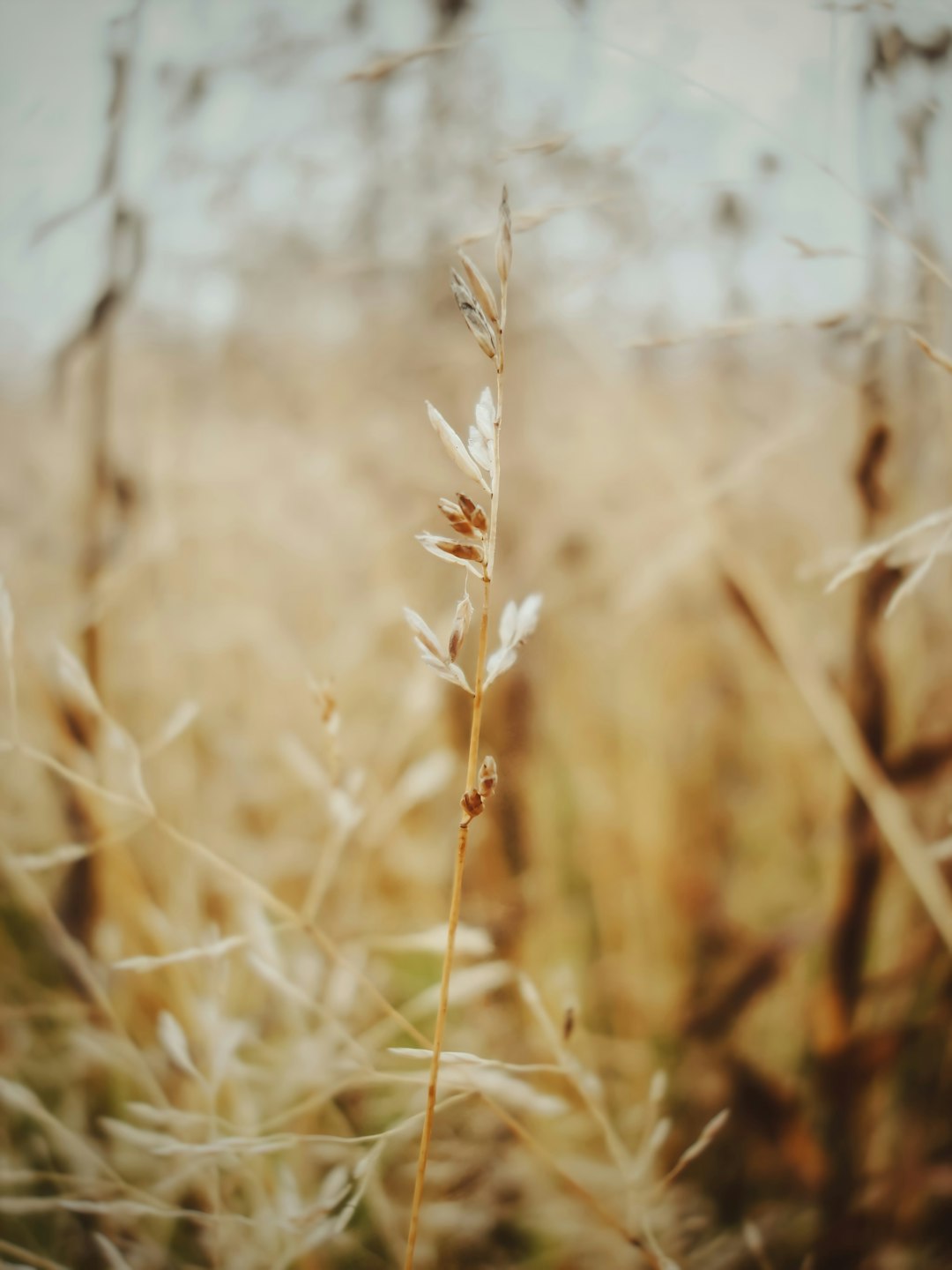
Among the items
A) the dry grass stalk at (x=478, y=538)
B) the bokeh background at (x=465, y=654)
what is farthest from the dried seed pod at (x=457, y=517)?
the bokeh background at (x=465, y=654)

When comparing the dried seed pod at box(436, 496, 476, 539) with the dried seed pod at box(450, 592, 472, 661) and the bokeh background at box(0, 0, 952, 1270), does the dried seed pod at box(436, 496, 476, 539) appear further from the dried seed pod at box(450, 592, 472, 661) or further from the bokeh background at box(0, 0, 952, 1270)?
the bokeh background at box(0, 0, 952, 1270)

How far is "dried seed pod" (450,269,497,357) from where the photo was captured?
0.23m

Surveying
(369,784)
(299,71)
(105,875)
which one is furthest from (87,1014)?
(299,71)

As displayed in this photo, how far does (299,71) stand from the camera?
1.22 ft

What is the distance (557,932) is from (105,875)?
0.82 feet

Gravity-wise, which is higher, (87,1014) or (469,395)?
(469,395)

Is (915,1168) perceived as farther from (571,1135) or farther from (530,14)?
(530,14)

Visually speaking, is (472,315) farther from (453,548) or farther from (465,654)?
(465,654)

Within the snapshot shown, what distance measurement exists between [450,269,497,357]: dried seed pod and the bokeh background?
0.15 m

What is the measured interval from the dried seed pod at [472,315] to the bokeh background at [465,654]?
0.15 m

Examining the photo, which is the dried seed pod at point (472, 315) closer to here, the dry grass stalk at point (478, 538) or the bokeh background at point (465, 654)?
the dry grass stalk at point (478, 538)

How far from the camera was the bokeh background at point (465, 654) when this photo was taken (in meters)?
0.37

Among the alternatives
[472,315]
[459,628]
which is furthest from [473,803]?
[472,315]

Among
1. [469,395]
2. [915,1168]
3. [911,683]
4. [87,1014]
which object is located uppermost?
[469,395]
